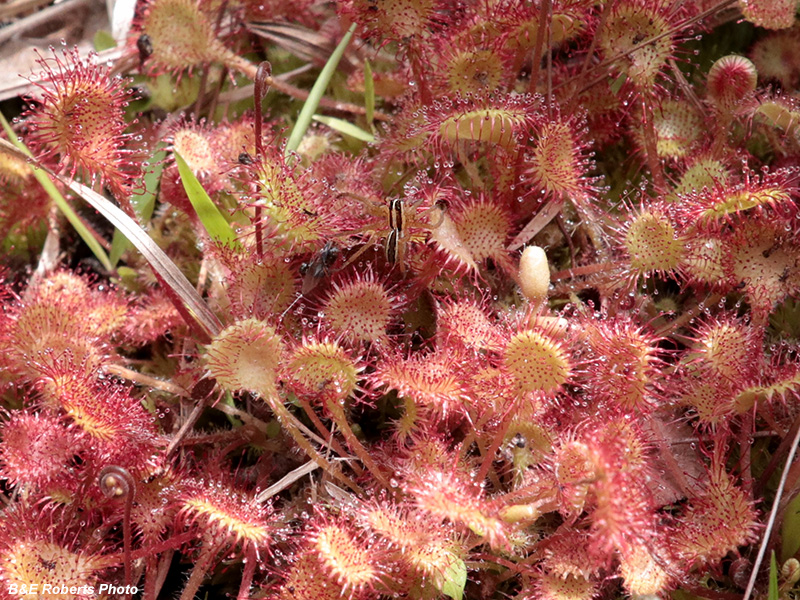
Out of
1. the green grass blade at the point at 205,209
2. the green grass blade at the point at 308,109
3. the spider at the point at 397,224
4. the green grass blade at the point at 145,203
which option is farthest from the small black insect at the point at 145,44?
the spider at the point at 397,224

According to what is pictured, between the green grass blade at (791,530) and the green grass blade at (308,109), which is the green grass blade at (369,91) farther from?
the green grass blade at (791,530)

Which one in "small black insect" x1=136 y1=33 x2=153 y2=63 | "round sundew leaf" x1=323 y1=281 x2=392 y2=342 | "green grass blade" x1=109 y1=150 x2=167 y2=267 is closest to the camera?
"round sundew leaf" x1=323 y1=281 x2=392 y2=342

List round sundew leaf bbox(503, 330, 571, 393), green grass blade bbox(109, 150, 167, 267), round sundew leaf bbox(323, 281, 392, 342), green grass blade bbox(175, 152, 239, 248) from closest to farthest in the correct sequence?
round sundew leaf bbox(503, 330, 571, 393)
round sundew leaf bbox(323, 281, 392, 342)
green grass blade bbox(175, 152, 239, 248)
green grass blade bbox(109, 150, 167, 267)

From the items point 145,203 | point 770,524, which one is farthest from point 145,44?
point 770,524

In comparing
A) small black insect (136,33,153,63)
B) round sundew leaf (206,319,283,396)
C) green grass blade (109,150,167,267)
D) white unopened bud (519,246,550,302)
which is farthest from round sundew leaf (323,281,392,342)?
small black insect (136,33,153,63)

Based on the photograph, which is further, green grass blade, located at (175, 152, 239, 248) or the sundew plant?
green grass blade, located at (175, 152, 239, 248)

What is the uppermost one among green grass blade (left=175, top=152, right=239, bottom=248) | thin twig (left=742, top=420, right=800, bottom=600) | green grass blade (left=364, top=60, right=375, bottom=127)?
green grass blade (left=364, top=60, right=375, bottom=127)

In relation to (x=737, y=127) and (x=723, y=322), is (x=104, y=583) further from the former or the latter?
(x=737, y=127)

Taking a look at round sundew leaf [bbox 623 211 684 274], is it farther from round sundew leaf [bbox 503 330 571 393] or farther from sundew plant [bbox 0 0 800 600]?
round sundew leaf [bbox 503 330 571 393]

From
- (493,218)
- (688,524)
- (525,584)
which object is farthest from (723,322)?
(525,584)
